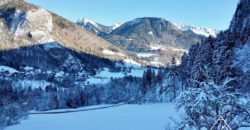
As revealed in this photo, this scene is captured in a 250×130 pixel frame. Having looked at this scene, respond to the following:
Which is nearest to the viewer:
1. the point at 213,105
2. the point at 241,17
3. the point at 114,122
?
the point at 213,105

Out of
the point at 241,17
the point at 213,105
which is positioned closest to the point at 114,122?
the point at 213,105

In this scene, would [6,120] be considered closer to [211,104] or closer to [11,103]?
[11,103]

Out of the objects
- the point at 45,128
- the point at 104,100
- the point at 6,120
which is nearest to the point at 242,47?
the point at 45,128

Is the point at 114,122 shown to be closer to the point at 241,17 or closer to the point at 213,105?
the point at 213,105

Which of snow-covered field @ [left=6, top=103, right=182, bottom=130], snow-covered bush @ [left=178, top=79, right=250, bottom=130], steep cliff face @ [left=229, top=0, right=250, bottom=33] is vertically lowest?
snow-covered field @ [left=6, top=103, right=182, bottom=130]

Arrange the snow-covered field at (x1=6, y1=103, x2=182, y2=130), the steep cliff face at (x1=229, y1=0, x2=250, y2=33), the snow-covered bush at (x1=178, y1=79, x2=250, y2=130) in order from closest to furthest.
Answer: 1. the snow-covered bush at (x1=178, y1=79, x2=250, y2=130)
2. the snow-covered field at (x1=6, y1=103, x2=182, y2=130)
3. the steep cliff face at (x1=229, y1=0, x2=250, y2=33)

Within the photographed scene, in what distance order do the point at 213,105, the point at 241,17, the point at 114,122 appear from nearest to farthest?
the point at 213,105, the point at 114,122, the point at 241,17

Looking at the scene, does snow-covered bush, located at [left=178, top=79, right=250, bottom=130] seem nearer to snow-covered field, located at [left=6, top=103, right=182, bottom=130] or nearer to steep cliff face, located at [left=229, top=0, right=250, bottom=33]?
snow-covered field, located at [left=6, top=103, right=182, bottom=130]

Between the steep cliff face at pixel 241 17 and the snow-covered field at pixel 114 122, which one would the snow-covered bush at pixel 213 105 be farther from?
the steep cliff face at pixel 241 17

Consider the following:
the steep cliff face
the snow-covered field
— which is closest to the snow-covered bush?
the snow-covered field

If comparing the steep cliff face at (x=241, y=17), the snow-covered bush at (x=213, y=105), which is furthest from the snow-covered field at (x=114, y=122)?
the steep cliff face at (x=241, y=17)

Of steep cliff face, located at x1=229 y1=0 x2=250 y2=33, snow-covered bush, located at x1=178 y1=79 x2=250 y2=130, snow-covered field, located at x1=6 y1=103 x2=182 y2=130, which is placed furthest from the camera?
steep cliff face, located at x1=229 y1=0 x2=250 y2=33

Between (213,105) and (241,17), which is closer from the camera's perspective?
(213,105)

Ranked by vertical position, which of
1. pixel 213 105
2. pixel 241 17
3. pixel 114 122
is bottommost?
pixel 114 122
